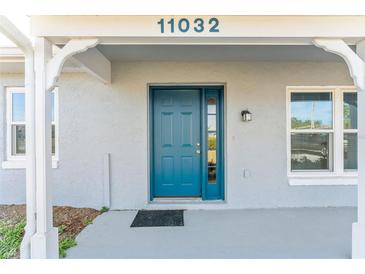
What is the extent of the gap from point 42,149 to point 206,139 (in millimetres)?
3105

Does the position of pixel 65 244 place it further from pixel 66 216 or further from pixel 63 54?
pixel 63 54

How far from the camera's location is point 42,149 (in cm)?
284

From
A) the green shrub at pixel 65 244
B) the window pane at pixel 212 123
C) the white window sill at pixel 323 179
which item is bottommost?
the green shrub at pixel 65 244

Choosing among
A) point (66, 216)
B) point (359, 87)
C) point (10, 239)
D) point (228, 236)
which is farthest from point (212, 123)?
point (10, 239)

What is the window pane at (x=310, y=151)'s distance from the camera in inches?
204

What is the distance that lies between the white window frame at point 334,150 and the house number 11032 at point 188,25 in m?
2.81

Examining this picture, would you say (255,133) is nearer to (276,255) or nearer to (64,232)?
(276,255)

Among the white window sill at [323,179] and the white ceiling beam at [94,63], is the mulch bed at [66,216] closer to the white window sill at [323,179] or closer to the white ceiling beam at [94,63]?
the white ceiling beam at [94,63]

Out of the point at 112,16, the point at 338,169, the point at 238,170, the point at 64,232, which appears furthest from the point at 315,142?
the point at 64,232

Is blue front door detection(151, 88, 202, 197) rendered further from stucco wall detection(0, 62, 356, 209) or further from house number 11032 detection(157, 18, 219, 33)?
house number 11032 detection(157, 18, 219, 33)

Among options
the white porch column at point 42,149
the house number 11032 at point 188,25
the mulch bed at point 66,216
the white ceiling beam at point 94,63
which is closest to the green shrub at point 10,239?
the mulch bed at point 66,216

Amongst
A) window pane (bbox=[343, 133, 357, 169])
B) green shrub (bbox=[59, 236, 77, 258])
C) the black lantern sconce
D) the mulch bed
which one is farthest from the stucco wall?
green shrub (bbox=[59, 236, 77, 258])

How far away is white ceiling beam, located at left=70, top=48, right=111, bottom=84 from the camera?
3.64 metres

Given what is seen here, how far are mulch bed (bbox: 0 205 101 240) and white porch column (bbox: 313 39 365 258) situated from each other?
3612 mm
